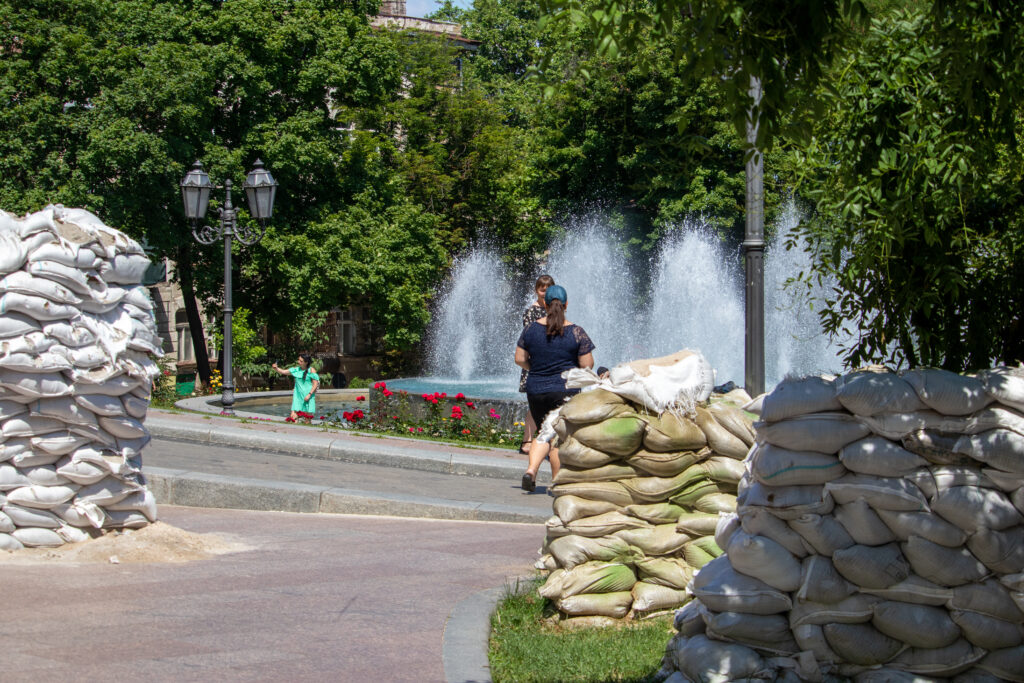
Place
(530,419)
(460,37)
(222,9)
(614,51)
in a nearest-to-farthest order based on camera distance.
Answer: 1. (614,51)
2. (530,419)
3. (222,9)
4. (460,37)

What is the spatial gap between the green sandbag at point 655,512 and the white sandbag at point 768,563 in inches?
59.9

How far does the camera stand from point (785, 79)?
12.6 feet

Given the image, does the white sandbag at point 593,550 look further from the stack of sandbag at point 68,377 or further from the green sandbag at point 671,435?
the stack of sandbag at point 68,377

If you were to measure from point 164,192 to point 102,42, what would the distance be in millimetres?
4062

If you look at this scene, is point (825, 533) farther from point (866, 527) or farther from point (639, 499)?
point (639, 499)

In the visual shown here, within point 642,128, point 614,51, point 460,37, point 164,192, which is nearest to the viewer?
point 614,51

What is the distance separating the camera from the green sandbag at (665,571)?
18.5ft

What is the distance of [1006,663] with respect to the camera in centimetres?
394

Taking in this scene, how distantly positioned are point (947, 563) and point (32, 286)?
552 cm

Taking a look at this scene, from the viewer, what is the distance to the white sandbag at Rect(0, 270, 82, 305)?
680 centimetres

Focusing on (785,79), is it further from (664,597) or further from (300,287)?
(300,287)

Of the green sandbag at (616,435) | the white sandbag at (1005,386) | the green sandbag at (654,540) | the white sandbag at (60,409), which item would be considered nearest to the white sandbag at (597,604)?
the green sandbag at (654,540)

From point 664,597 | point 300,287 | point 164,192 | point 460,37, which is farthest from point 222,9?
point 664,597

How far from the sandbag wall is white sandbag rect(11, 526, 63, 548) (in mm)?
3448
